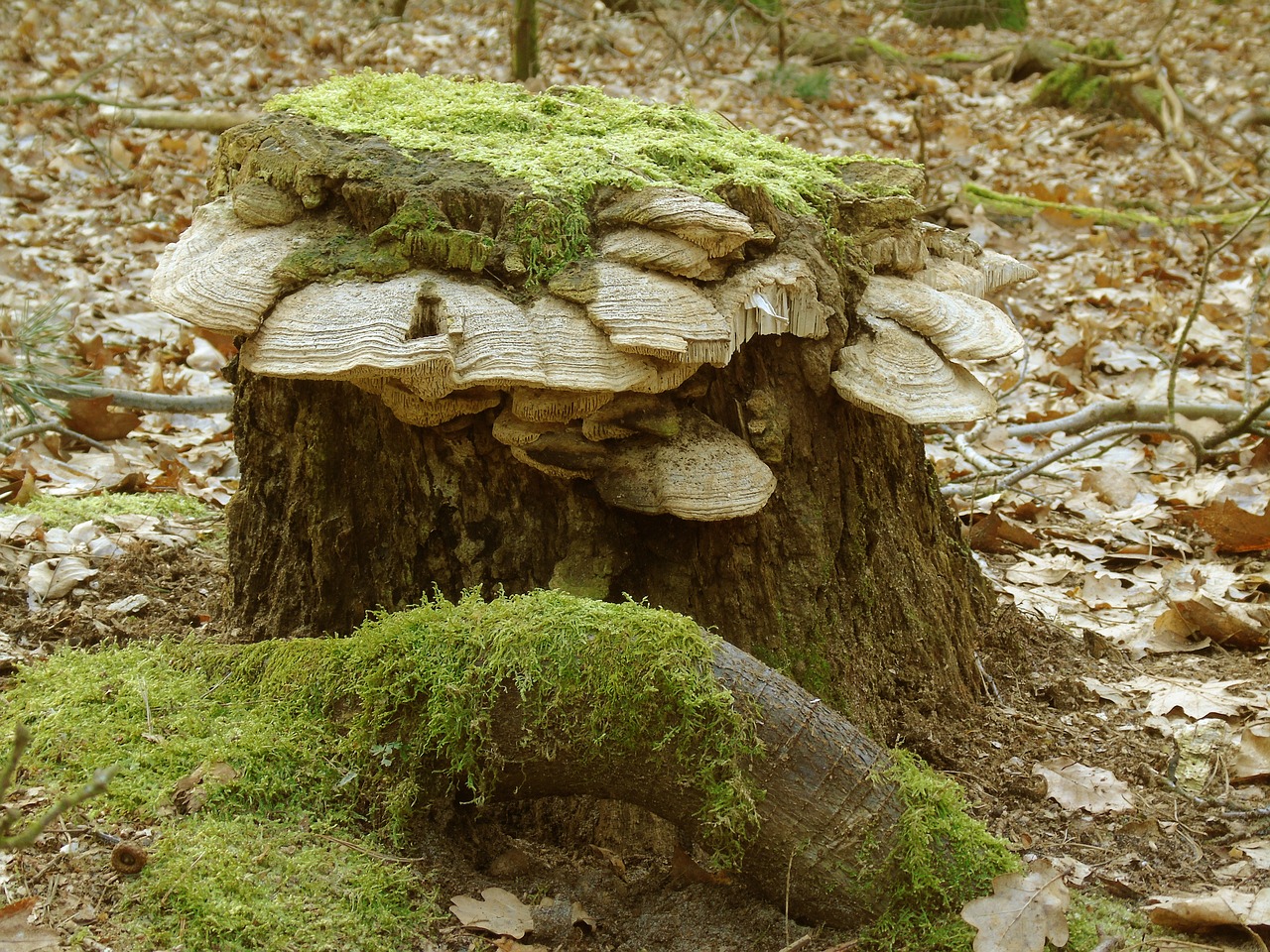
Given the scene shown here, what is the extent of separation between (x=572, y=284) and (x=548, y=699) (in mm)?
973

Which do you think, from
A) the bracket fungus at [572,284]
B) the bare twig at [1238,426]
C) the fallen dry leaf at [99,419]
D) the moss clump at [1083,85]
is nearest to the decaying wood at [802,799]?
the bracket fungus at [572,284]

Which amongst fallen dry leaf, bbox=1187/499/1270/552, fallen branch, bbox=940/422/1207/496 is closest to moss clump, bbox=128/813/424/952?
fallen branch, bbox=940/422/1207/496

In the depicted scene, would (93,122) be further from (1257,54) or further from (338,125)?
(1257,54)

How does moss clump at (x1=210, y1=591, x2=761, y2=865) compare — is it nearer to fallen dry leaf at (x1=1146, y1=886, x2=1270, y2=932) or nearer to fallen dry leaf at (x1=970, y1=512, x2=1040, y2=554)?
fallen dry leaf at (x1=1146, y1=886, x2=1270, y2=932)

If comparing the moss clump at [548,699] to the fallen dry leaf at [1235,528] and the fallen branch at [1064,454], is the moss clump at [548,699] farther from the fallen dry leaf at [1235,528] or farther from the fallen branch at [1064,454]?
the fallen dry leaf at [1235,528]

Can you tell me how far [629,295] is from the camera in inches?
98.7

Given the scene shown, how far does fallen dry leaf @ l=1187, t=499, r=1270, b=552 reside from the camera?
4453 mm

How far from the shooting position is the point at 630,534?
294 cm

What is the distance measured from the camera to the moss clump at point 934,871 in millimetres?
2246

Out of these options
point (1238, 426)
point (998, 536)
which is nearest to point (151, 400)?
point (998, 536)

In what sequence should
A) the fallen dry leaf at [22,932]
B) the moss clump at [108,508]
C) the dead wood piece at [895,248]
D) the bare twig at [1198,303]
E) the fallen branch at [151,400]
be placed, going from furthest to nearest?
the fallen branch at [151,400]
the bare twig at [1198,303]
the moss clump at [108,508]
the dead wood piece at [895,248]
the fallen dry leaf at [22,932]

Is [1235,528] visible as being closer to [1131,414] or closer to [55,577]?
[1131,414]

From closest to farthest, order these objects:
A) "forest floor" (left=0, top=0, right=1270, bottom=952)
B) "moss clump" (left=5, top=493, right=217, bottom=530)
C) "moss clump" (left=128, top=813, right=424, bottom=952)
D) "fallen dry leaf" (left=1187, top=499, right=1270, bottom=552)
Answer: "moss clump" (left=128, top=813, right=424, bottom=952), "forest floor" (left=0, top=0, right=1270, bottom=952), "moss clump" (left=5, top=493, right=217, bottom=530), "fallen dry leaf" (left=1187, top=499, right=1270, bottom=552)

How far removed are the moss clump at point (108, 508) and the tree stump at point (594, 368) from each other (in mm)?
1249
